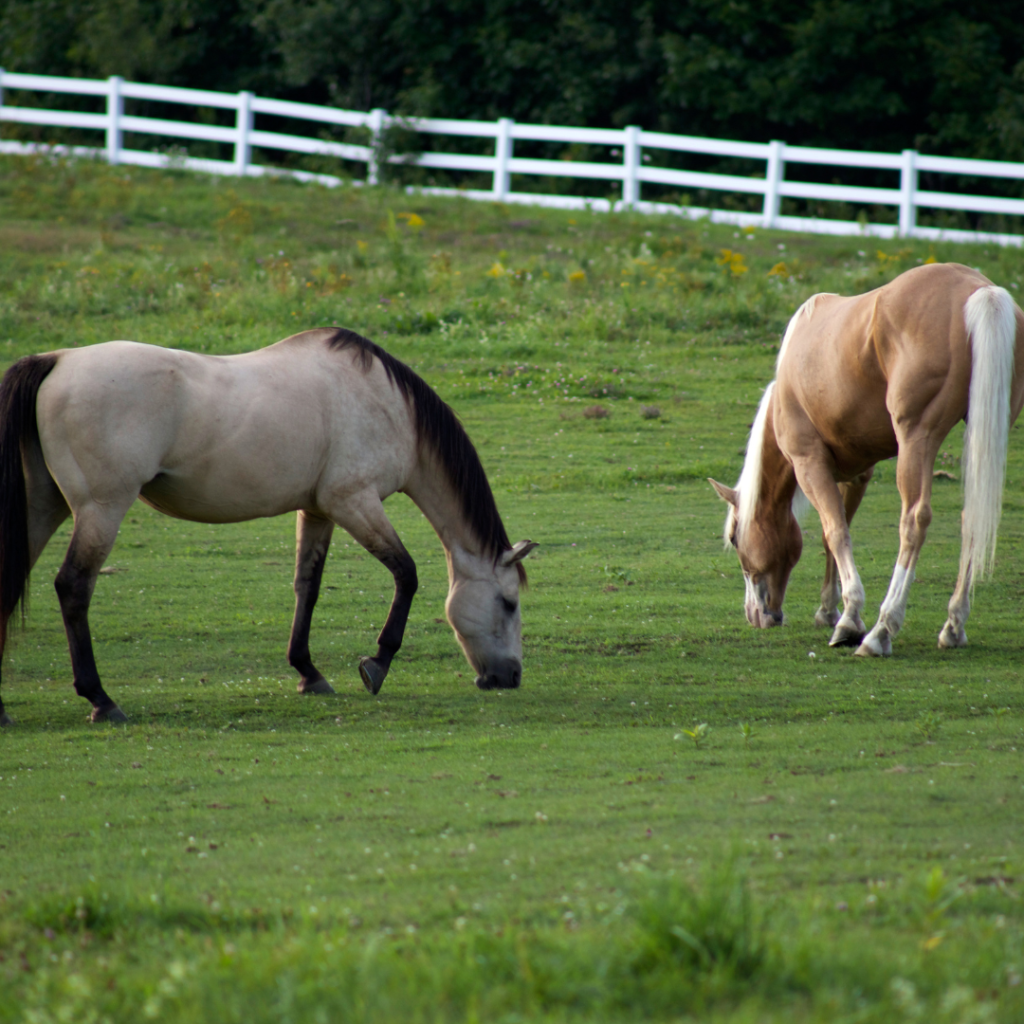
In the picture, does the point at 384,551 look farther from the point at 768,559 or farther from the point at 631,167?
the point at 631,167

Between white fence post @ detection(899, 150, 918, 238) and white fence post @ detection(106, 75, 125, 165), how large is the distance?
15.6 meters

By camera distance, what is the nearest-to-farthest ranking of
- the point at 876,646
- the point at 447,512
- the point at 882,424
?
the point at 447,512 < the point at 876,646 < the point at 882,424

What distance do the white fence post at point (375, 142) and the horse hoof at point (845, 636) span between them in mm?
19742

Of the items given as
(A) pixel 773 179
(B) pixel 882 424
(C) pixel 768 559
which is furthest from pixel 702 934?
(A) pixel 773 179

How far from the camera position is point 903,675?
22.8 ft

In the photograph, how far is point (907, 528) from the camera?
289 inches

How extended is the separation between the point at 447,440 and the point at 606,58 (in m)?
23.9

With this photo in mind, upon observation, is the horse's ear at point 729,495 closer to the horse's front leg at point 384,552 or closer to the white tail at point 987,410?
the white tail at point 987,410

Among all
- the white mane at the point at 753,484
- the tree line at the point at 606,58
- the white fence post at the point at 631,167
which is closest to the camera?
the white mane at the point at 753,484

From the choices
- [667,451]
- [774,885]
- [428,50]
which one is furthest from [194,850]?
[428,50]

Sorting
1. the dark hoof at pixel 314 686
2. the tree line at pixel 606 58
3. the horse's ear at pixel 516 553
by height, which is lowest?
the dark hoof at pixel 314 686

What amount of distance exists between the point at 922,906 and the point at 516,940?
1131mm

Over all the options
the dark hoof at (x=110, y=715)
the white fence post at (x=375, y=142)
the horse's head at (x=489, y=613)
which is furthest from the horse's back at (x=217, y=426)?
the white fence post at (x=375, y=142)

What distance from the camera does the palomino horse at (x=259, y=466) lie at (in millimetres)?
6281
